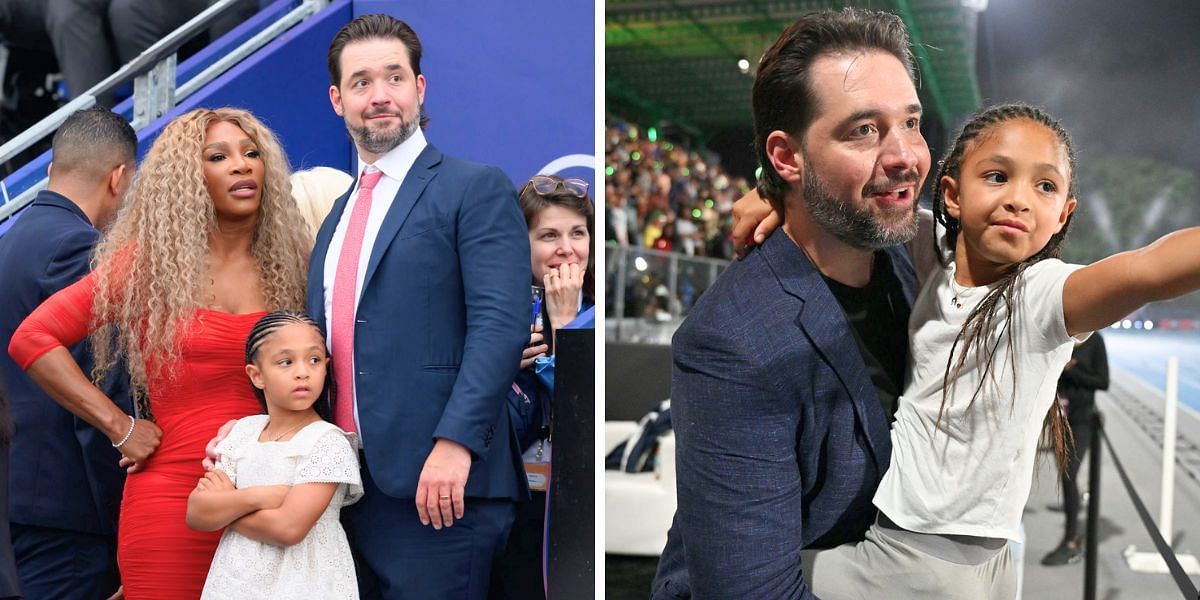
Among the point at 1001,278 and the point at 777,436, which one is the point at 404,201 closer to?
the point at 777,436

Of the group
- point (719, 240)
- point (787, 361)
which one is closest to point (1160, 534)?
point (787, 361)

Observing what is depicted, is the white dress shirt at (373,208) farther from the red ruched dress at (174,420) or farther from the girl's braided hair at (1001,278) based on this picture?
the girl's braided hair at (1001,278)

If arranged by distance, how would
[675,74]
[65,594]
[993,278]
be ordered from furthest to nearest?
1. [65,594]
2. [675,74]
3. [993,278]

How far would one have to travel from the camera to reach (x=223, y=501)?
233cm

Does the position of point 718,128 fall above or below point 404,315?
above

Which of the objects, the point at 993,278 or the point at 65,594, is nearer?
the point at 993,278

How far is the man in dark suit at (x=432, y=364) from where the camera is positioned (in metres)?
2.31

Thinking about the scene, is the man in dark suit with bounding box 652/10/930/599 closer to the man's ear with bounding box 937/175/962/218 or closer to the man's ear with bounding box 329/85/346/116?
the man's ear with bounding box 937/175/962/218

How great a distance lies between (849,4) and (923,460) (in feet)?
2.68

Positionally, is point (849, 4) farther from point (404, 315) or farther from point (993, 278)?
point (404, 315)

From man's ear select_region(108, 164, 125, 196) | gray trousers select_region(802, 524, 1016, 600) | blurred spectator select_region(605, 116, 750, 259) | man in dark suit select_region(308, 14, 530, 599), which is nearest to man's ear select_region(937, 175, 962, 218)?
gray trousers select_region(802, 524, 1016, 600)

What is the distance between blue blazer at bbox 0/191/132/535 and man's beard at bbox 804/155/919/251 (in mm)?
1839

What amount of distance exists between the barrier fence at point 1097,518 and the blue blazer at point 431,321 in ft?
3.97

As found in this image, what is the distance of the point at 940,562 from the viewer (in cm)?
157
